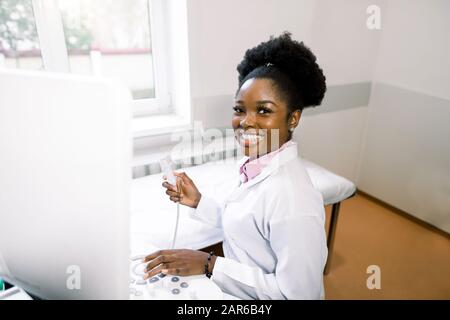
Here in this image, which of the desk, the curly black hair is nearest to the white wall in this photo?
the desk

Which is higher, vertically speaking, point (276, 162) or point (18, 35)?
point (18, 35)

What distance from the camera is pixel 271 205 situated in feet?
2.89

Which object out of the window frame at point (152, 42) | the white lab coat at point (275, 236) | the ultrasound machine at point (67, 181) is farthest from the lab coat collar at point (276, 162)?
the window frame at point (152, 42)

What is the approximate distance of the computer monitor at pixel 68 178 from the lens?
1.23ft

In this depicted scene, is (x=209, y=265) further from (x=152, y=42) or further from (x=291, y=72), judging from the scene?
(x=152, y=42)

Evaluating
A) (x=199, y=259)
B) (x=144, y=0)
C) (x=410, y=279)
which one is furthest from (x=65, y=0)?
(x=410, y=279)

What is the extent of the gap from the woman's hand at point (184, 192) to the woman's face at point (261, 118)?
25cm

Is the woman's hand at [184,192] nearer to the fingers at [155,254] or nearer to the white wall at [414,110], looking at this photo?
the fingers at [155,254]

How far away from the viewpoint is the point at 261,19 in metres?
1.80

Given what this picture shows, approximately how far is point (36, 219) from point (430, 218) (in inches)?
103

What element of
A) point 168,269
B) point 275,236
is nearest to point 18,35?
point 168,269

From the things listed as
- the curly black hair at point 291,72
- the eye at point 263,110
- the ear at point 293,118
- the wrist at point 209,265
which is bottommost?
the wrist at point 209,265

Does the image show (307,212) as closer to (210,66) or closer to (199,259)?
(199,259)

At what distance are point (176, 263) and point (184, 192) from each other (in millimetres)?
299
